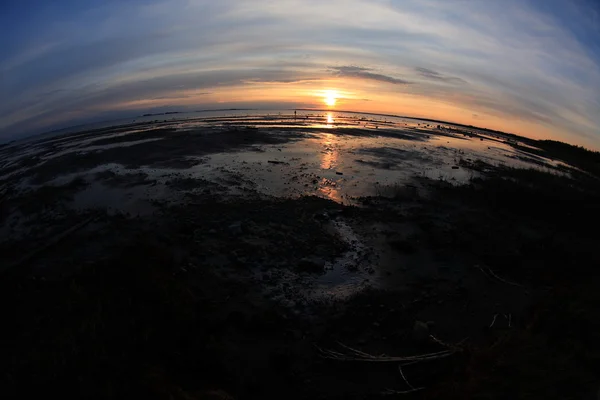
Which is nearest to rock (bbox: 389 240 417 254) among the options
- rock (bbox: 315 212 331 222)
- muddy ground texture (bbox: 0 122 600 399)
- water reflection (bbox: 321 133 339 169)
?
muddy ground texture (bbox: 0 122 600 399)

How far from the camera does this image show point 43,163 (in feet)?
76.9

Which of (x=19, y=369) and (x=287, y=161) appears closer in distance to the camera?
(x=19, y=369)

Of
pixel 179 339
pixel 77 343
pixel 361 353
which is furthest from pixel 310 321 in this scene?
pixel 77 343

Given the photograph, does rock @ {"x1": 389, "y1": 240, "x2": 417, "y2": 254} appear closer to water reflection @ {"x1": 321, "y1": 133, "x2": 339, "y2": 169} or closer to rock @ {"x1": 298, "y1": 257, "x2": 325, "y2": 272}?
rock @ {"x1": 298, "y1": 257, "x2": 325, "y2": 272}

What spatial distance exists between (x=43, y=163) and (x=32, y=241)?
17.4 metres

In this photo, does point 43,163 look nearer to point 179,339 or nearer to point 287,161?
point 287,161

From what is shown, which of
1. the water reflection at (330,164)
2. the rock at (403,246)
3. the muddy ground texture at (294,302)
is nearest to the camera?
the muddy ground texture at (294,302)

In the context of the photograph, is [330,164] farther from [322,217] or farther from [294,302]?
[294,302]

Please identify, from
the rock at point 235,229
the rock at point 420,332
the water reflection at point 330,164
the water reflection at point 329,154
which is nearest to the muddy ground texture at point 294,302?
the rock at point 420,332

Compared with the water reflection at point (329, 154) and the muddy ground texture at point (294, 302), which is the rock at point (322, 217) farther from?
the water reflection at point (329, 154)

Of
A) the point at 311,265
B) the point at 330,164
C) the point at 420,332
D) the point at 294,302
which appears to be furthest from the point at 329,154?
the point at 420,332

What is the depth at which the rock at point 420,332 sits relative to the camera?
619 cm

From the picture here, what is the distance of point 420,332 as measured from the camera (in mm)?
6250

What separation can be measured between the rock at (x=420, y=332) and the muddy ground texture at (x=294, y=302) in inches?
1.2
